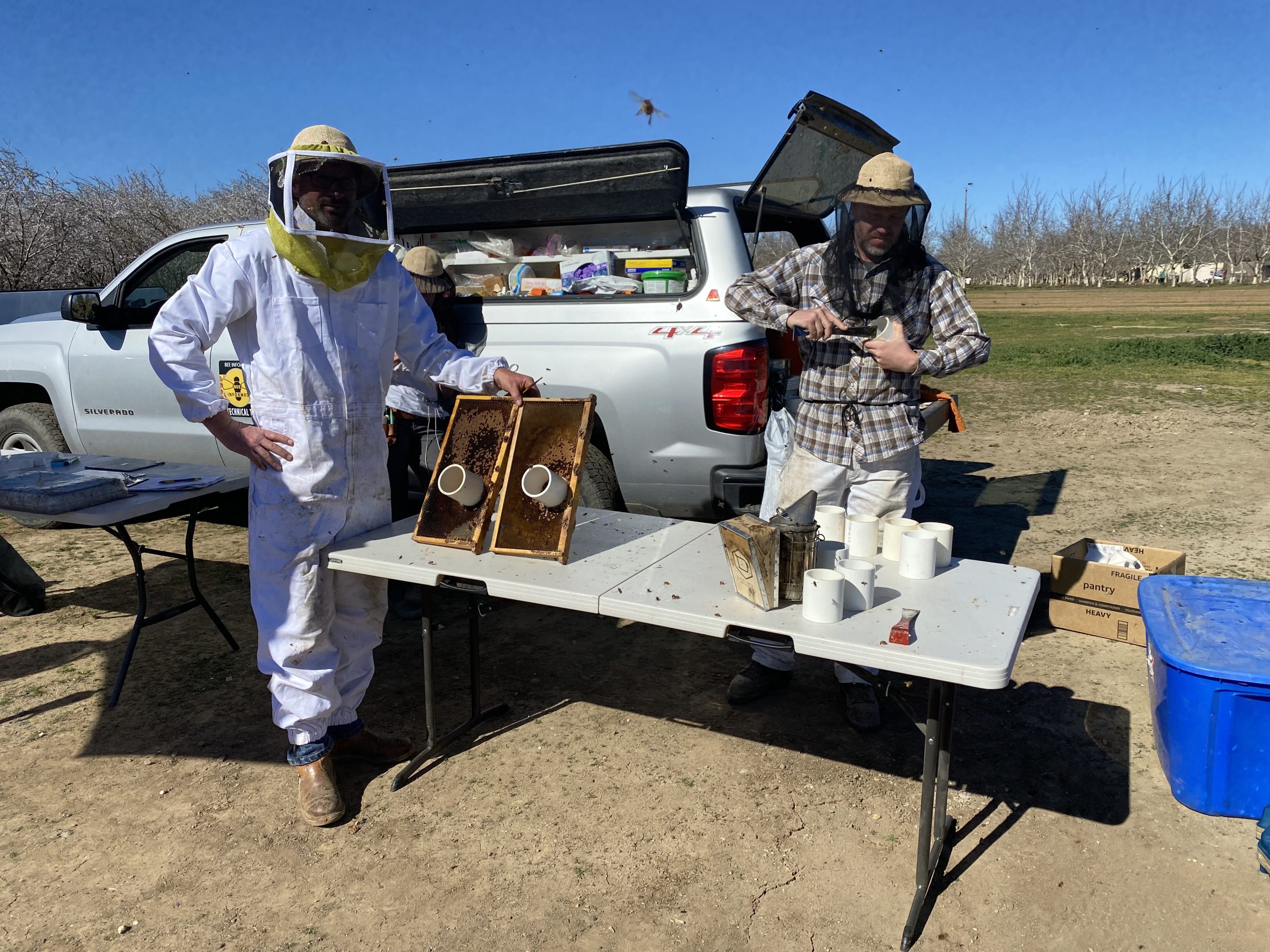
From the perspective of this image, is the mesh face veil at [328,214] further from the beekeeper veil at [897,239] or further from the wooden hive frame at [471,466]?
the beekeeper veil at [897,239]

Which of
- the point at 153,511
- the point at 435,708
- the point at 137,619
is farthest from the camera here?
the point at 137,619

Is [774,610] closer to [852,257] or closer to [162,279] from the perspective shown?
[852,257]

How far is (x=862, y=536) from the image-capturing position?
111 inches

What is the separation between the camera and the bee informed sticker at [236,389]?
528cm

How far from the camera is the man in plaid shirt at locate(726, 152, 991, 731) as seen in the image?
10.1 ft

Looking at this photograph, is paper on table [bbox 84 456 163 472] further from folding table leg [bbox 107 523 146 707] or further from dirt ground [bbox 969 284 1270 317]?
dirt ground [bbox 969 284 1270 317]

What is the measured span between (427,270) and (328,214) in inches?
73.8

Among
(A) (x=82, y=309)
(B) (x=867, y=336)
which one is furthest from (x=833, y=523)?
(A) (x=82, y=309)

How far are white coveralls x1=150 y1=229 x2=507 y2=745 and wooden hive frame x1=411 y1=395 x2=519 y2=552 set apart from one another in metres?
0.12

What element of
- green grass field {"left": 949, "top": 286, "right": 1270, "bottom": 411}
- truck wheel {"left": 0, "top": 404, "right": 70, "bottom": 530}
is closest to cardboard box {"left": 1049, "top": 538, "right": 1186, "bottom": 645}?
truck wheel {"left": 0, "top": 404, "right": 70, "bottom": 530}

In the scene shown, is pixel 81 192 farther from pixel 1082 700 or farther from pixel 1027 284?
pixel 1027 284

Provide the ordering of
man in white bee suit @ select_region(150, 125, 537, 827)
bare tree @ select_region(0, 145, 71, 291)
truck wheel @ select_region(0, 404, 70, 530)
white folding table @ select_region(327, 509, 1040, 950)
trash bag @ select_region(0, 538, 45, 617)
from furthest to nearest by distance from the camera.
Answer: bare tree @ select_region(0, 145, 71, 291), truck wheel @ select_region(0, 404, 70, 530), trash bag @ select_region(0, 538, 45, 617), man in white bee suit @ select_region(150, 125, 537, 827), white folding table @ select_region(327, 509, 1040, 950)

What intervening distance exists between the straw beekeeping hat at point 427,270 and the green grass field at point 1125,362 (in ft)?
31.5

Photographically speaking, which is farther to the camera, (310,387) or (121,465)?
(121,465)
